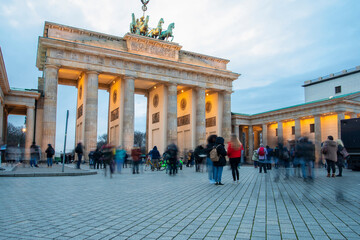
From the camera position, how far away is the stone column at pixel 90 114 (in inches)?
1237

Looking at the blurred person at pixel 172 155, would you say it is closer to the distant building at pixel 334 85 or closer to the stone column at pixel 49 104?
the stone column at pixel 49 104

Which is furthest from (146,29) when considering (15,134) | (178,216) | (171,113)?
(15,134)

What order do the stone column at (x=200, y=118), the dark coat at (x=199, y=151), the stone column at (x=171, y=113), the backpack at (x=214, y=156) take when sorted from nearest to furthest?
the backpack at (x=214, y=156)
the dark coat at (x=199, y=151)
the stone column at (x=171, y=113)
the stone column at (x=200, y=118)

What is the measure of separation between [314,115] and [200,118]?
1415 cm

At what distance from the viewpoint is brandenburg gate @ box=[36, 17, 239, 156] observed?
3059 cm

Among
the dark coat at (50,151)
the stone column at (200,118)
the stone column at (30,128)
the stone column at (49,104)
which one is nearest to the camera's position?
the dark coat at (50,151)

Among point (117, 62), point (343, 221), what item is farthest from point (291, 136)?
point (343, 221)

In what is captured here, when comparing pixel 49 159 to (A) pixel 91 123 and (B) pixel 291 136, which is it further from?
(B) pixel 291 136

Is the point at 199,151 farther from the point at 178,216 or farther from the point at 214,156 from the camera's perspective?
the point at 178,216

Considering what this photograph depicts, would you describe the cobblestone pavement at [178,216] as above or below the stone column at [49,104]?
below

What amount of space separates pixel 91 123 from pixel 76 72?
23.9ft

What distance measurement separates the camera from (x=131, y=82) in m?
34.2

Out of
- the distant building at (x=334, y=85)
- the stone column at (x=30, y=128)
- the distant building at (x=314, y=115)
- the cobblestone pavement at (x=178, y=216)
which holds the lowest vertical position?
the cobblestone pavement at (x=178, y=216)

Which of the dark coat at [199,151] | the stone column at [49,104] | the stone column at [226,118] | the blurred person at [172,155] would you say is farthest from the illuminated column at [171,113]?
the blurred person at [172,155]
